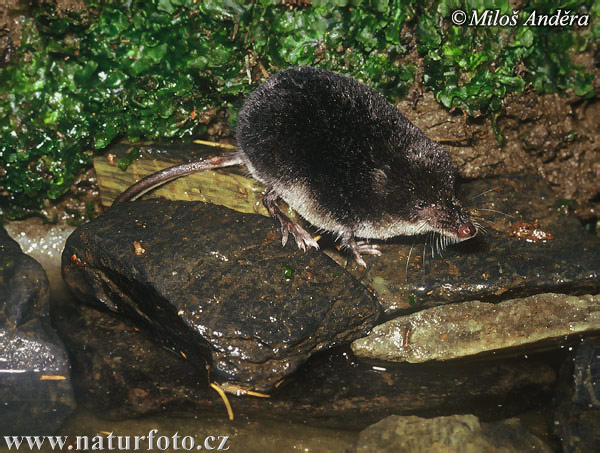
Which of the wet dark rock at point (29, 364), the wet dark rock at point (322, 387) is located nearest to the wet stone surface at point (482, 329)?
the wet dark rock at point (322, 387)

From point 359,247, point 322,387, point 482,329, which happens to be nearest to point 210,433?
point 322,387

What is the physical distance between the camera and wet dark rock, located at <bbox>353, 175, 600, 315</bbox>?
4.67 metres

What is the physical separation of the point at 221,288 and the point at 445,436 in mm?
1693

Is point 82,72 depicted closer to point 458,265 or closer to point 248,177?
point 248,177

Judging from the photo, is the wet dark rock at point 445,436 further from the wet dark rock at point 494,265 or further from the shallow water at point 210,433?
the wet dark rock at point 494,265

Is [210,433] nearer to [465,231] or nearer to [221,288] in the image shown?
[221,288]

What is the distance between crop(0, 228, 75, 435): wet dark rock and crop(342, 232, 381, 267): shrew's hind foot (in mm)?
2103

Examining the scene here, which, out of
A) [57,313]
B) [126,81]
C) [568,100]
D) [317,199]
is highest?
[568,100]

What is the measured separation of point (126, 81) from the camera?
195 inches

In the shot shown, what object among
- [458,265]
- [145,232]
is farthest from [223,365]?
[458,265]

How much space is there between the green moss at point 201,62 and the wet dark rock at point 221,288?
79 cm

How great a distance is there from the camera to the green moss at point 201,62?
481cm

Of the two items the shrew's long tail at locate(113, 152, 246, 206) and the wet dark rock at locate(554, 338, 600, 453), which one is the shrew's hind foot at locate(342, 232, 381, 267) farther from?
the wet dark rock at locate(554, 338, 600, 453)

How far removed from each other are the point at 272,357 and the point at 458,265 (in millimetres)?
1580
